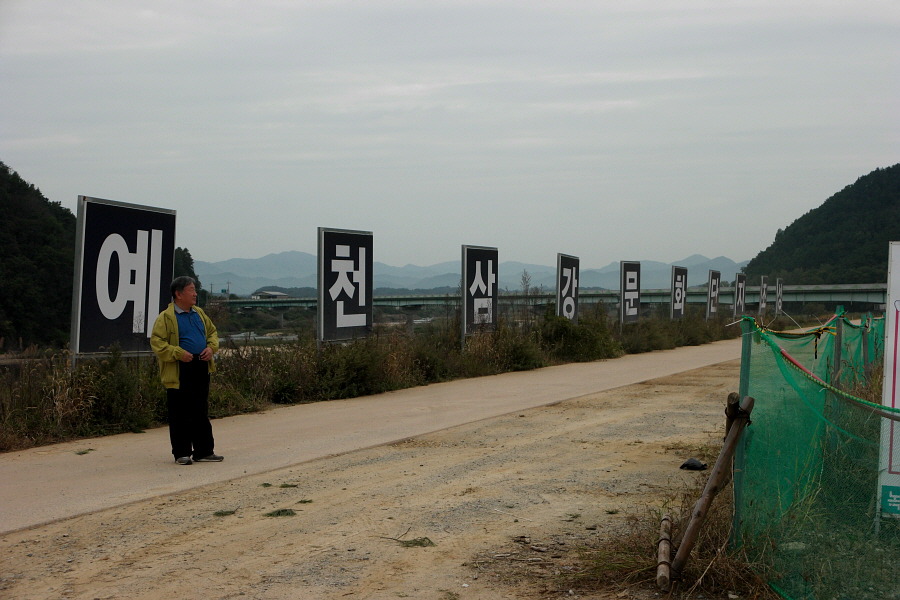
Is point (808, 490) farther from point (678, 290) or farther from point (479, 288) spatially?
point (678, 290)

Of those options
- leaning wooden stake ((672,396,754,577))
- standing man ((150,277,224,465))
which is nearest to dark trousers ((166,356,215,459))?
standing man ((150,277,224,465))

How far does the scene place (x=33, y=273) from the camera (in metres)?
25.3

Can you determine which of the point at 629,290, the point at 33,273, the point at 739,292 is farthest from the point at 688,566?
the point at 739,292

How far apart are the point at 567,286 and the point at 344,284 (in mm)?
10154

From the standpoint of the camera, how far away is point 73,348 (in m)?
11.7

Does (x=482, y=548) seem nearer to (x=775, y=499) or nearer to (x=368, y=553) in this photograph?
(x=368, y=553)

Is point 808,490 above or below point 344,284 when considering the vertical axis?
below

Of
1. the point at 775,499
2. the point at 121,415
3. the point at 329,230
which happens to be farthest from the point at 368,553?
the point at 329,230

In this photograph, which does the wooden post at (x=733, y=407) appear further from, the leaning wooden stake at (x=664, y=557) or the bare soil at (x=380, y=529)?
the bare soil at (x=380, y=529)

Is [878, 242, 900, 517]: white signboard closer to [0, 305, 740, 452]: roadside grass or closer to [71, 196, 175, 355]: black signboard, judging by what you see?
[0, 305, 740, 452]: roadside grass

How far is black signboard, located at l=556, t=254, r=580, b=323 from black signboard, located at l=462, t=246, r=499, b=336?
337 centimetres

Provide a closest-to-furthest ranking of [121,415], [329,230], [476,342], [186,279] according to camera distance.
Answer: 1. [186,279]
2. [121,415]
3. [329,230]
4. [476,342]

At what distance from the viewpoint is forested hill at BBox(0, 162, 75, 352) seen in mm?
23500

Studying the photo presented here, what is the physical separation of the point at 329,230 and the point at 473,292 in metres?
5.41
